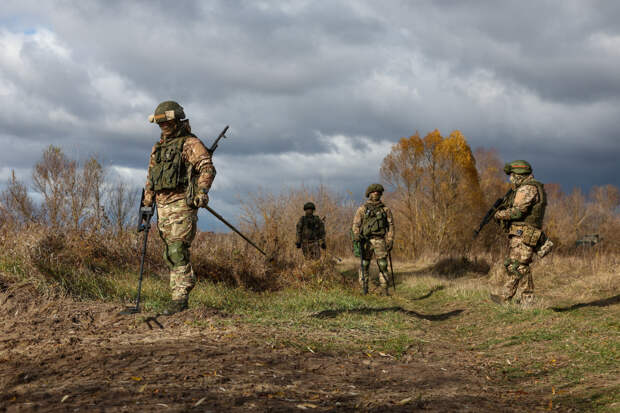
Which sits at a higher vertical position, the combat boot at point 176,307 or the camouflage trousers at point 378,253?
the camouflage trousers at point 378,253

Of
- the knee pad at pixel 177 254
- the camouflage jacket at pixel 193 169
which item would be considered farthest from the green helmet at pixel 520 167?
the knee pad at pixel 177 254

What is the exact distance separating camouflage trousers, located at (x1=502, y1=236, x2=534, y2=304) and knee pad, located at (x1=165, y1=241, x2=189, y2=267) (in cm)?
520

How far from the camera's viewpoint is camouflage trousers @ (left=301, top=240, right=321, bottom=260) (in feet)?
39.8

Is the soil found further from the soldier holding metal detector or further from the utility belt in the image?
the utility belt

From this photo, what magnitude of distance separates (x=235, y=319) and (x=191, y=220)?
135 centimetres

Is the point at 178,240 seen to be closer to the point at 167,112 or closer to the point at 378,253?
the point at 167,112

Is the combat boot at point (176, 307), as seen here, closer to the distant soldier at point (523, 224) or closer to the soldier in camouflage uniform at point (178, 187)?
the soldier in camouflage uniform at point (178, 187)

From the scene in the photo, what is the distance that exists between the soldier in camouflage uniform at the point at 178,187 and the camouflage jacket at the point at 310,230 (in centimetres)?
668

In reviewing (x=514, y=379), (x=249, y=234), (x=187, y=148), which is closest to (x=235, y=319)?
(x=187, y=148)

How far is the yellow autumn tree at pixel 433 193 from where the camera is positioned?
2295cm

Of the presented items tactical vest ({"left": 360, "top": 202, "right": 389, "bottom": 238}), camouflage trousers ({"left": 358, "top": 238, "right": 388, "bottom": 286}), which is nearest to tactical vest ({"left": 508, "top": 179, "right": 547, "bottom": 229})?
tactical vest ({"left": 360, "top": 202, "right": 389, "bottom": 238})

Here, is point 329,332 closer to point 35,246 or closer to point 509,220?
point 509,220

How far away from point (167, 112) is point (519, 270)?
5.92 meters

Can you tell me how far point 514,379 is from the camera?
476 cm
